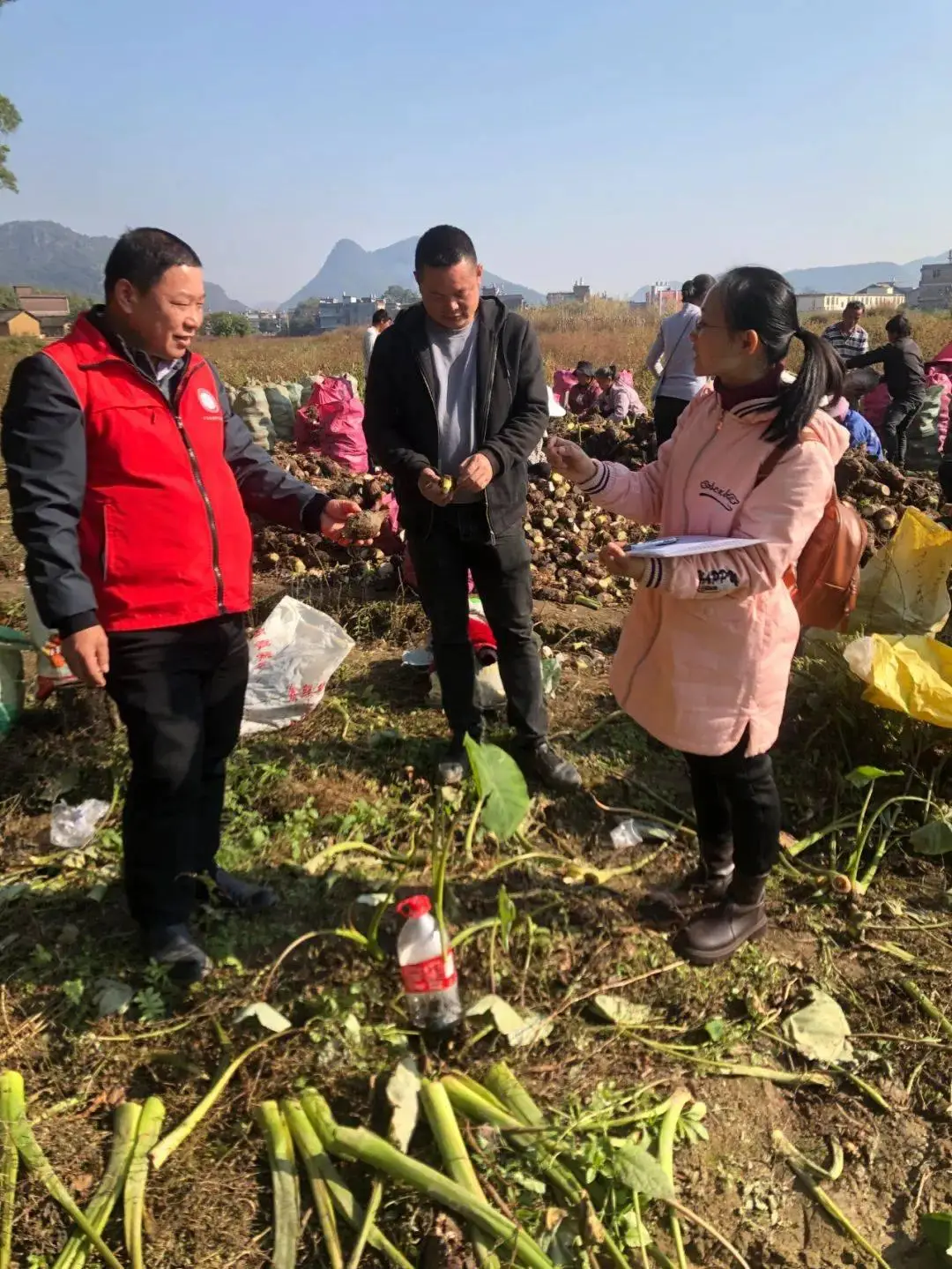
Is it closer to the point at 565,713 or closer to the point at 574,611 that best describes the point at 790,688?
the point at 565,713

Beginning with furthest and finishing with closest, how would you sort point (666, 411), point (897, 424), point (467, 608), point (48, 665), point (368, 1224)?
point (897, 424), point (666, 411), point (48, 665), point (467, 608), point (368, 1224)

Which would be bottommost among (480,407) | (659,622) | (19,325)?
(659,622)

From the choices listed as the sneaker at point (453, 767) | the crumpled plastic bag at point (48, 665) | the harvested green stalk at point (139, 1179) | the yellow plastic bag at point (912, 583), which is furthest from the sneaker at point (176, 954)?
the yellow plastic bag at point (912, 583)

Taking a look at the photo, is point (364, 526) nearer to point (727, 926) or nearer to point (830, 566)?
point (830, 566)

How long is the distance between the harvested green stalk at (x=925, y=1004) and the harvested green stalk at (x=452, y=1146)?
1.32 metres

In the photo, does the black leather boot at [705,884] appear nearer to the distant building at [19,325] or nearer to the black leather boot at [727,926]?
the black leather boot at [727,926]

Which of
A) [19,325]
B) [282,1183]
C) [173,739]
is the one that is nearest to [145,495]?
[173,739]

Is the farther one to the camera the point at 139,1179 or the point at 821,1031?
the point at 821,1031

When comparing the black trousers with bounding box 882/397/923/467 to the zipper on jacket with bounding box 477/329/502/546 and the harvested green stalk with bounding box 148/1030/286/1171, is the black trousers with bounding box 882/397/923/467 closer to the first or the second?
the zipper on jacket with bounding box 477/329/502/546

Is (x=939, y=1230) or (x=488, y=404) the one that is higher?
(x=488, y=404)

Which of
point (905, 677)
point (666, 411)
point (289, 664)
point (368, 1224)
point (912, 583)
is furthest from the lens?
point (666, 411)

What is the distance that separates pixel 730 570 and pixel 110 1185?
6.18 ft

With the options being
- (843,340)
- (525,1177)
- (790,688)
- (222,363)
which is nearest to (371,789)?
(525,1177)

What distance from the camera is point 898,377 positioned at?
781cm
